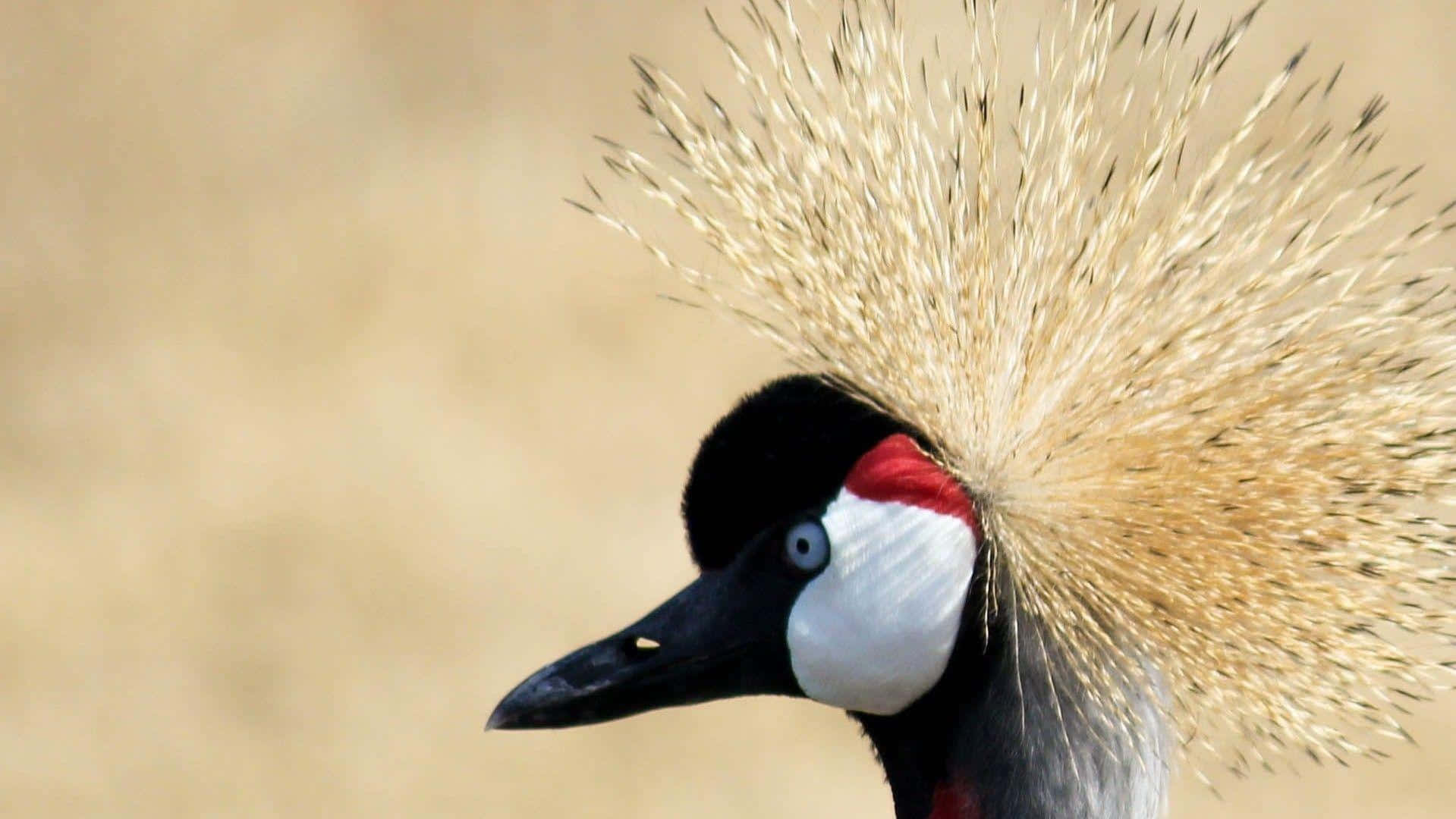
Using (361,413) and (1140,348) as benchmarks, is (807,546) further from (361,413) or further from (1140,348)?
(361,413)

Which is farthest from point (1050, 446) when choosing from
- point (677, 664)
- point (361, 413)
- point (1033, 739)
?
point (361, 413)

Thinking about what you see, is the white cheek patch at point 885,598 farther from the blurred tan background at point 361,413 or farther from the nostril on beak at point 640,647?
the blurred tan background at point 361,413

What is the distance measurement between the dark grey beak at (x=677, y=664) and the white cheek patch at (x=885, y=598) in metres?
0.04

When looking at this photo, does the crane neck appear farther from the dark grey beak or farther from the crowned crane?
the dark grey beak

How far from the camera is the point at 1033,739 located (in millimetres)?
1291

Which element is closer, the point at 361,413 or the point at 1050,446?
the point at 1050,446

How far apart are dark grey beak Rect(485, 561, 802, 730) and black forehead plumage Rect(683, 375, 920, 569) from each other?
0.19ft

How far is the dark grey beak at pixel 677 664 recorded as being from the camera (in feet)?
4.39

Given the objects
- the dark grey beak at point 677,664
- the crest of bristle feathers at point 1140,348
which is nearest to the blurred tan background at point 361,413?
the dark grey beak at point 677,664

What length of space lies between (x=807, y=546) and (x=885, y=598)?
0.07m

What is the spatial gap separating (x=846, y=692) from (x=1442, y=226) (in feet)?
1.76

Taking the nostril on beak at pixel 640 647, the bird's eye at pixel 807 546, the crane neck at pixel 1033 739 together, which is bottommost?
the crane neck at pixel 1033 739

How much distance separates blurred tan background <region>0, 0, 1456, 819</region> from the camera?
10.1 feet

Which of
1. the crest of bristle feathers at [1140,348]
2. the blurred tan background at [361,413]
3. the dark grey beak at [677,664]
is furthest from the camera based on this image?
the blurred tan background at [361,413]
